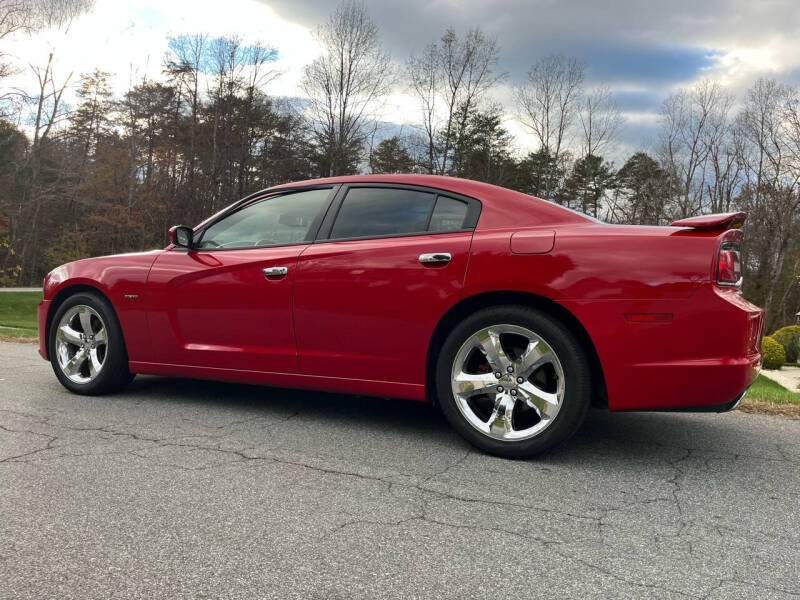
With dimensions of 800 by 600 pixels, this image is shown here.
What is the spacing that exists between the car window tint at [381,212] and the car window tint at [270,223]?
0.22m

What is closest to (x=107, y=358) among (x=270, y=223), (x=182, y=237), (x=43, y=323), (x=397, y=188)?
(x=43, y=323)

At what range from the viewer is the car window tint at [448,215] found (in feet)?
11.7

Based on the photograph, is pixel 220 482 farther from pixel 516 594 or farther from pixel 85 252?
pixel 85 252

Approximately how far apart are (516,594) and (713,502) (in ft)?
4.42

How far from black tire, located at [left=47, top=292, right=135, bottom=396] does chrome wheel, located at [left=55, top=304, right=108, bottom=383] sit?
1.5 inches

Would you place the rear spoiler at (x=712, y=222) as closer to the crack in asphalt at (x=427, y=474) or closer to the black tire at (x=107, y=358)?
the crack in asphalt at (x=427, y=474)

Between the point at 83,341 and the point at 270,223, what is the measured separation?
185 cm

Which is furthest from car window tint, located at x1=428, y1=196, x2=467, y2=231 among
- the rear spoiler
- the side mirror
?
the side mirror

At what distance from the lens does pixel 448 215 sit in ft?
11.9

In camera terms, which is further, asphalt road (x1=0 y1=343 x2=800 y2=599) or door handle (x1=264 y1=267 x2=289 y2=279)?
door handle (x1=264 y1=267 x2=289 y2=279)

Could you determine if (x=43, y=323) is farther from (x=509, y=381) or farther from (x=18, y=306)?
(x=18, y=306)

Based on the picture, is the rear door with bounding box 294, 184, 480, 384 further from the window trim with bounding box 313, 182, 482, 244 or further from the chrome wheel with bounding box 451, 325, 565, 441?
the chrome wheel with bounding box 451, 325, 565, 441

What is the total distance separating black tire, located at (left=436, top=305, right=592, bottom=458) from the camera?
10.3 feet

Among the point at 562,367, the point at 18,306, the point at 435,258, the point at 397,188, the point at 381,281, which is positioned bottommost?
the point at 18,306
